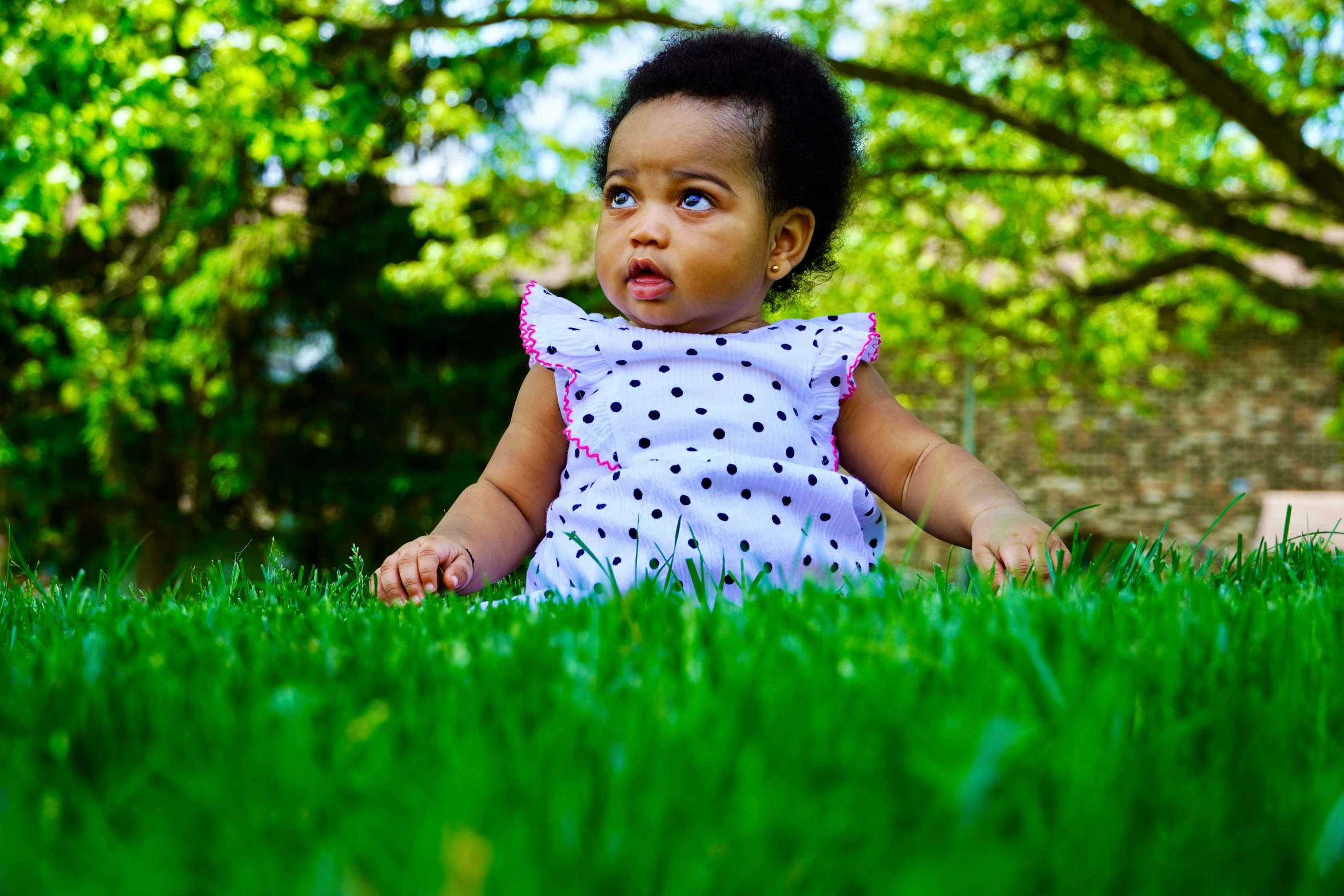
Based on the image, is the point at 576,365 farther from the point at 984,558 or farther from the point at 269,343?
the point at 269,343

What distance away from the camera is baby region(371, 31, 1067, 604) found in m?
2.12

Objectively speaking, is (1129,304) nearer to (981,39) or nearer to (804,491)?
(981,39)

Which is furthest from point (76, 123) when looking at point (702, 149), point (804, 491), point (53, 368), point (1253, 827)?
point (1253, 827)

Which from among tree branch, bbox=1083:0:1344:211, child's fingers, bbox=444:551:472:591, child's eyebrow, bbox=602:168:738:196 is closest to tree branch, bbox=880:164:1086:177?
tree branch, bbox=1083:0:1344:211

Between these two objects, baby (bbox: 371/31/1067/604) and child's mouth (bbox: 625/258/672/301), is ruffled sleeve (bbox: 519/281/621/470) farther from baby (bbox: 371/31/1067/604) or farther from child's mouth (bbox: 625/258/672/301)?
child's mouth (bbox: 625/258/672/301)

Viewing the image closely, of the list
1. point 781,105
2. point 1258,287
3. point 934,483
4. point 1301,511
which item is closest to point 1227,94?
point 1258,287

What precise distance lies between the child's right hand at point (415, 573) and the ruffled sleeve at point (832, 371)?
845 millimetres

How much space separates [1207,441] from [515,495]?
1705cm

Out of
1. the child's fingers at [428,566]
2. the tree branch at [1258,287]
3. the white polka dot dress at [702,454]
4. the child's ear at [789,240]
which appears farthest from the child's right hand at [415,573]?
the tree branch at [1258,287]

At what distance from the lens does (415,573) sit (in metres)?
2.04

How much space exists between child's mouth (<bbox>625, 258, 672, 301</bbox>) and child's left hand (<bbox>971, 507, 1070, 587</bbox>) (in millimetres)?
818

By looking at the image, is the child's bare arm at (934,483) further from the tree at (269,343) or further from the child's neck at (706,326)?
the tree at (269,343)

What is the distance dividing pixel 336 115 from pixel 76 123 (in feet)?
7.16

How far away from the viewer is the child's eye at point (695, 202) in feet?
7.58
